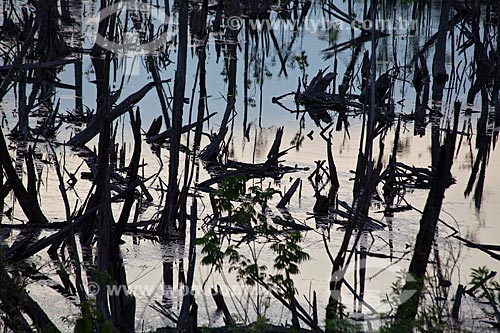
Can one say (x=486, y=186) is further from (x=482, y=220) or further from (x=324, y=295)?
(x=324, y=295)

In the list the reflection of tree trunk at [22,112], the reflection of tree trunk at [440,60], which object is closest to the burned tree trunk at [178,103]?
the reflection of tree trunk at [22,112]

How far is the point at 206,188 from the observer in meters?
6.84

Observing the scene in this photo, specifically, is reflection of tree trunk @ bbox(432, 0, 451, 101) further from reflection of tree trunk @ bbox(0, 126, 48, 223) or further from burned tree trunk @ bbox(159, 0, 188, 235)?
reflection of tree trunk @ bbox(0, 126, 48, 223)

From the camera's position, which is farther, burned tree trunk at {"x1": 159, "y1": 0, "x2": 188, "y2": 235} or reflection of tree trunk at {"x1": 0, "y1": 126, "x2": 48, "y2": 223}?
burned tree trunk at {"x1": 159, "y1": 0, "x2": 188, "y2": 235}

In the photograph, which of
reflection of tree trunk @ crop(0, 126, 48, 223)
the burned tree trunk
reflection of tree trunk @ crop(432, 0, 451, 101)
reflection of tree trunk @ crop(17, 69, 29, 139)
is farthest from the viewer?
reflection of tree trunk @ crop(432, 0, 451, 101)

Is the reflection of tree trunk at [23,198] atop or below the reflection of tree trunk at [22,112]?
below

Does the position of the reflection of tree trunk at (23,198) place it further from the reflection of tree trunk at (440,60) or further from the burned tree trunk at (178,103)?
the reflection of tree trunk at (440,60)

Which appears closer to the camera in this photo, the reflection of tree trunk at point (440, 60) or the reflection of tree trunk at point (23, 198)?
the reflection of tree trunk at point (23, 198)

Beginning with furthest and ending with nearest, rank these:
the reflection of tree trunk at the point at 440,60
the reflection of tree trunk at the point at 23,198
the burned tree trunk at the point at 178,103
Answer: the reflection of tree trunk at the point at 440,60 < the burned tree trunk at the point at 178,103 < the reflection of tree trunk at the point at 23,198

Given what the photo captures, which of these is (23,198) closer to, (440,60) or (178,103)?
(178,103)

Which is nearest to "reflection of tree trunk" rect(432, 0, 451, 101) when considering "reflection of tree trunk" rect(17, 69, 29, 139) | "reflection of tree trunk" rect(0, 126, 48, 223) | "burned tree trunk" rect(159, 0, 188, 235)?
"reflection of tree trunk" rect(17, 69, 29, 139)

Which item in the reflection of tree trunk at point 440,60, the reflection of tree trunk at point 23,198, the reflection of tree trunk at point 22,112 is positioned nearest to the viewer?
the reflection of tree trunk at point 23,198

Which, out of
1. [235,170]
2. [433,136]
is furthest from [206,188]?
[433,136]

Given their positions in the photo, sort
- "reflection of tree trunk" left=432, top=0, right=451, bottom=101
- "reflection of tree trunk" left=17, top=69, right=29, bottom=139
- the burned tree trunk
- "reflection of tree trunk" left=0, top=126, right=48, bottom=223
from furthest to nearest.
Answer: "reflection of tree trunk" left=432, top=0, right=451, bottom=101 → "reflection of tree trunk" left=17, top=69, right=29, bottom=139 → the burned tree trunk → "reflection of tree trunk" left=0, top=126, right=48, bottom=223
